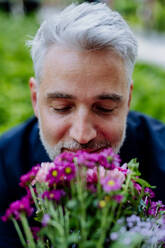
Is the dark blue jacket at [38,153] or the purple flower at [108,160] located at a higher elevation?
the purple flower at [108,160]

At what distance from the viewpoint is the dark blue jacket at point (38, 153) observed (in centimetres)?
214

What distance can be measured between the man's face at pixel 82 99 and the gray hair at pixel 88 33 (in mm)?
39

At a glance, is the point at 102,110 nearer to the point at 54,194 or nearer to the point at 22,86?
the point at 54,194

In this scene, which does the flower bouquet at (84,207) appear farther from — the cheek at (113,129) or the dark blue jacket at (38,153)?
the dark blue jacket at (38,153)

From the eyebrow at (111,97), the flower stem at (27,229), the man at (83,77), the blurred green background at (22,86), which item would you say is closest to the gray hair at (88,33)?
the man at (83,77)

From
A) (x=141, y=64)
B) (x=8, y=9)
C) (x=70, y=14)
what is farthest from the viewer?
(x=8, y=9)

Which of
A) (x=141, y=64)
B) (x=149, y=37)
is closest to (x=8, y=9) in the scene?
(x=149, y=37)

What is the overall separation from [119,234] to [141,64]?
7089mm

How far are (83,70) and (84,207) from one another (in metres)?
0.78

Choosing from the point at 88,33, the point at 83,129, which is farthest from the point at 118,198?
the point at 88,33

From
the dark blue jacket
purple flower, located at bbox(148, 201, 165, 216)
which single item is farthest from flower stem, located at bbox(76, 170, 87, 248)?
the dark blue jacket

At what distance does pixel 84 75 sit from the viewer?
4.67 ft

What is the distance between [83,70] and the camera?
143 cm

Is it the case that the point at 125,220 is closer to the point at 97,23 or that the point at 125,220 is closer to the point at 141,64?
the point at 97,23
